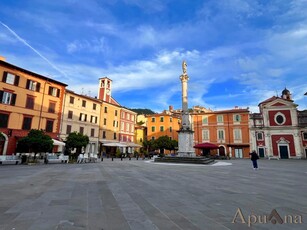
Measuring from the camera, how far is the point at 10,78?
25125mm

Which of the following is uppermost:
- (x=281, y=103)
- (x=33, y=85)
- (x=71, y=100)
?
(x=281, y=103)

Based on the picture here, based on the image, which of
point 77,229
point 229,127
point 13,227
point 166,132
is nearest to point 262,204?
point 77,229

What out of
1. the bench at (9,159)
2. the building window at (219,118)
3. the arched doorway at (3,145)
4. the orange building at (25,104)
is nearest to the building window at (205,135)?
the building window at (219,118)

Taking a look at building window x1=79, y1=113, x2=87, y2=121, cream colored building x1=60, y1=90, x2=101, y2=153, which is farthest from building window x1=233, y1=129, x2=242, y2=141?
building window x1=79, y1=113, x2=87, y2=121

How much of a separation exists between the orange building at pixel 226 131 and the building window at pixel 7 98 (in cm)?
3513

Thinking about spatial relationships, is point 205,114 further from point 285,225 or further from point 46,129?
point 285,225

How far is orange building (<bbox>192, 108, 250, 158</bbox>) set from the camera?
4031cm

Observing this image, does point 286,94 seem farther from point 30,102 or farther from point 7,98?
point 7,98

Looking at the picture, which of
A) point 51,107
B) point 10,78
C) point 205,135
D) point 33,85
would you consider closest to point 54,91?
point 51,107

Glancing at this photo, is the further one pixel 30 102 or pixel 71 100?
pixel 71 100

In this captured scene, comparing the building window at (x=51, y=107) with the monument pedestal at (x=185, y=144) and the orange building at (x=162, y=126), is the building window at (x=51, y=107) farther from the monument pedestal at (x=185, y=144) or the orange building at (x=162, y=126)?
the orange building at (x=162, y=126)

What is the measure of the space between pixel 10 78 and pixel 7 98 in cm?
278

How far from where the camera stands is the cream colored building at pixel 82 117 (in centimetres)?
3194

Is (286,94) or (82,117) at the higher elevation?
(286,94)
